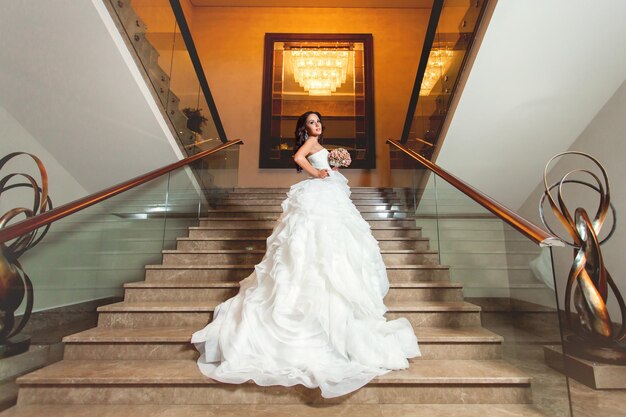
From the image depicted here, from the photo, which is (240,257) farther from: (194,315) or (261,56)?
(261,56)

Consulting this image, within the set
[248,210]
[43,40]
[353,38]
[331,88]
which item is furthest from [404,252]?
[353,38]

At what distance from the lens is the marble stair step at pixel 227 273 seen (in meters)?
2.82

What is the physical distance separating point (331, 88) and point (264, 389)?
6.18 metres

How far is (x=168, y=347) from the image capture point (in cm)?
200

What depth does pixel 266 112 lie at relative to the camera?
22.3 feet

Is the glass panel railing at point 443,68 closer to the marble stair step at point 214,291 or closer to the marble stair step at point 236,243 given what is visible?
the marble stair step at point 236,243

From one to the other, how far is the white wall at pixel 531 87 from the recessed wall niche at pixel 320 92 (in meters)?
2.96

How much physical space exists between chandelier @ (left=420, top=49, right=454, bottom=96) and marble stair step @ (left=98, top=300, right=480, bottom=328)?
Answer: 2647mm

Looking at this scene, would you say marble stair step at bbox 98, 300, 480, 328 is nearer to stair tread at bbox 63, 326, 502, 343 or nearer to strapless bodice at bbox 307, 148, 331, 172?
stair tread at bbox 63, 326, 502, 343

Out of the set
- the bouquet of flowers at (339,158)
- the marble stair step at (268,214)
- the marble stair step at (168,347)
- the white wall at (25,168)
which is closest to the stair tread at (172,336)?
the marble stair step at (168,347)

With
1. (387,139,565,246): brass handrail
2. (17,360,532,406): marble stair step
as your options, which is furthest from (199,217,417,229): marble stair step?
(17,360,532,406): marble stair step

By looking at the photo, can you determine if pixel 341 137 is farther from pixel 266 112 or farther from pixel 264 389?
pixel 264 389

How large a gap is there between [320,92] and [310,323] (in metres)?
6.04

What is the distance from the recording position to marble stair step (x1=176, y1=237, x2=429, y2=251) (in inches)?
132
